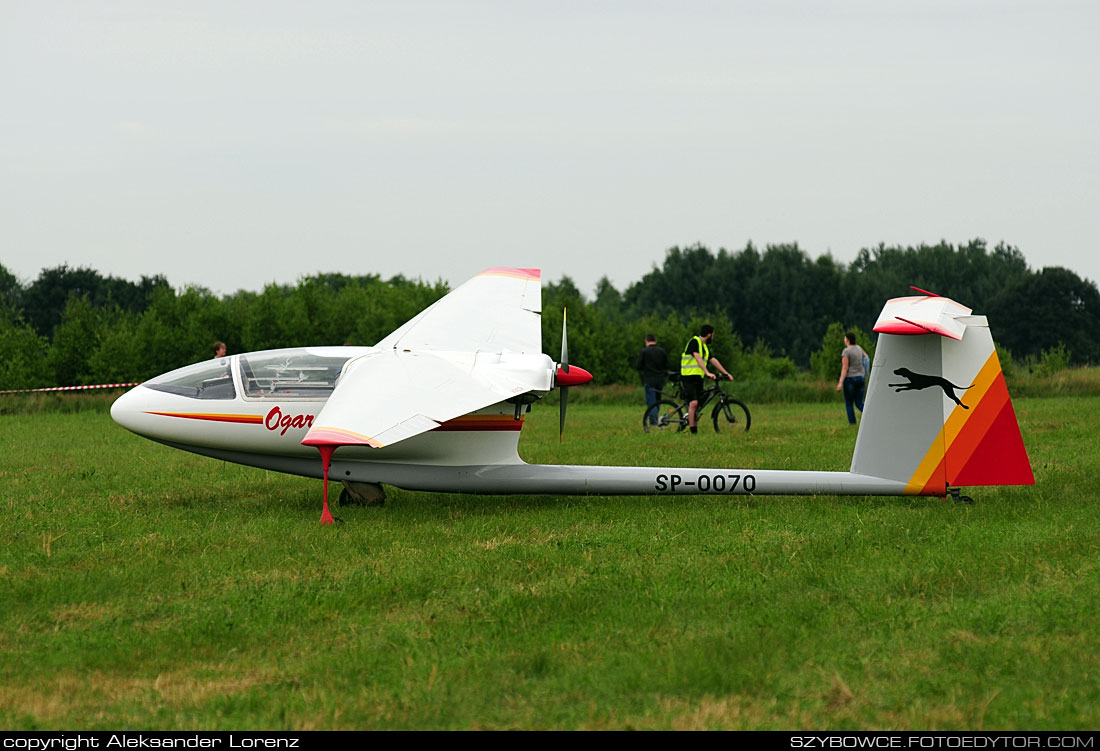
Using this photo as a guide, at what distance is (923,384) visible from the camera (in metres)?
10.1

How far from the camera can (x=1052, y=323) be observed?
7700 centimetres

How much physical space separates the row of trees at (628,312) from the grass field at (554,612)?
24.8 m

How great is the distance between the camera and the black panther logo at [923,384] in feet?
33.0

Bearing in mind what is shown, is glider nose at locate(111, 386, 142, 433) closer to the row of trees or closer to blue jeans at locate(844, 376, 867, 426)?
blue jeans at locate(844, 376, 867, 426)

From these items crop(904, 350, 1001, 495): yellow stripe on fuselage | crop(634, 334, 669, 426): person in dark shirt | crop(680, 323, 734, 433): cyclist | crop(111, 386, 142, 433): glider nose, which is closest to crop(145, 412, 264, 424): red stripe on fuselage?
crop(111, 386, 142, 433): glider nose

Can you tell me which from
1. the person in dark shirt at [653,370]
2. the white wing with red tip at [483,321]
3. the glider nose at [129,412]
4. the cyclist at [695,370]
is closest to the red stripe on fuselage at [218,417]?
the glider nose at [129,412]

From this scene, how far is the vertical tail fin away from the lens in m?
9.94

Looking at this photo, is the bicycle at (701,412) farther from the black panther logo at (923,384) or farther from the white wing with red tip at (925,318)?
the white wing with red tip at (925,318)

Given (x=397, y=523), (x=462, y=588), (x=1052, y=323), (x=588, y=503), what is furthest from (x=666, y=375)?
(x=1052, y=323)

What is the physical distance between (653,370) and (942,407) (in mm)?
12921

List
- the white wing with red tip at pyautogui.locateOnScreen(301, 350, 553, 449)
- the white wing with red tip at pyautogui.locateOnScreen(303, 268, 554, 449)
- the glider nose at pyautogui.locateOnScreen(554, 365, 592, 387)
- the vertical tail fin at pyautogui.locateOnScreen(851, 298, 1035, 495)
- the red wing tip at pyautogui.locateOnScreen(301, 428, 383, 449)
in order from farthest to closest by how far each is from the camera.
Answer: the glider nose at pyautogui.locateOnScreen(554, 365, 592, 387) → the vertical tail fin at pyautogui.locateOnScreen(851, 298, 1035, 495) → the white wing with red tip at pyautogui.locateOnScreen(303, 268, 554, 449) → the white wing with red tip at pyautogui.locateOnScreen(301, 350, 553, 449) → the red wing tip at pyautogui.locateOnScreen(301, 428, 383, 449)

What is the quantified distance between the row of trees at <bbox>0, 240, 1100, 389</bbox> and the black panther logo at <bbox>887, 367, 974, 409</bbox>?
24.3 meters

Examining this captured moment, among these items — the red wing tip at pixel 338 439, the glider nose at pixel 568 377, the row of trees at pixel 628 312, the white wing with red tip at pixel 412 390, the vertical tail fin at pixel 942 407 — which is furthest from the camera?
the row of trees at pixel 628 312

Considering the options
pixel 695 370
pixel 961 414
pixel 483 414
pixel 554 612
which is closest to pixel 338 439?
pixel 483 414
